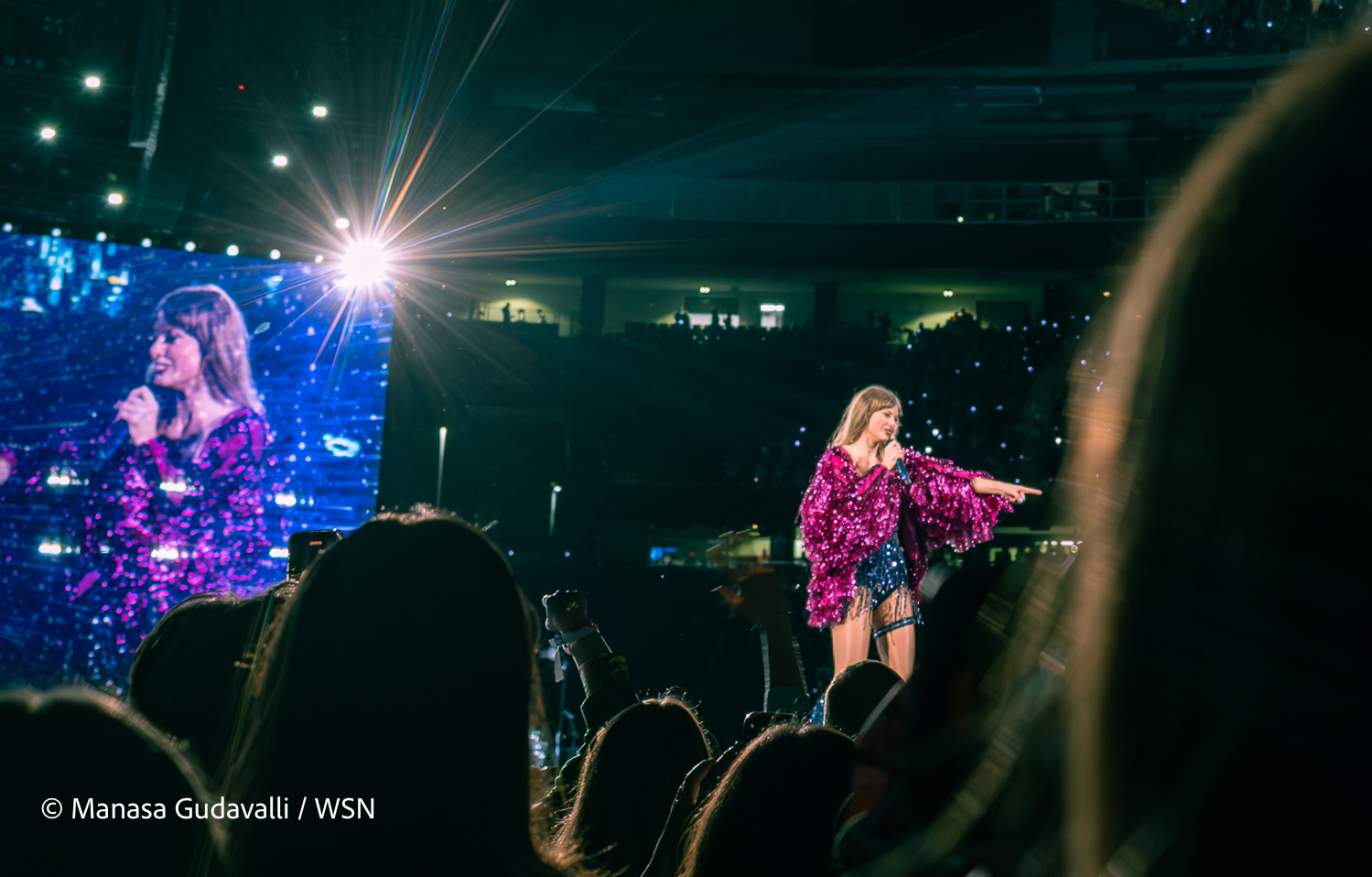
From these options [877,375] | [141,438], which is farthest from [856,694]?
[877,375]

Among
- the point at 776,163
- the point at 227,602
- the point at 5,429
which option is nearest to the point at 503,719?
the point at 227,602

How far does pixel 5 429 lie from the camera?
7.48 m

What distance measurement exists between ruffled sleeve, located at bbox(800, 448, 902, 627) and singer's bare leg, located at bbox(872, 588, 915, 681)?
24 centimetres

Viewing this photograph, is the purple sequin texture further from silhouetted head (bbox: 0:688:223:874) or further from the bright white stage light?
silhouetted head (bbox: 0:688:223:874)

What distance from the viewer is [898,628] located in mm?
5148

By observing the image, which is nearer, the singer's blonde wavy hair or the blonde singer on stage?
the blonde singer on stage

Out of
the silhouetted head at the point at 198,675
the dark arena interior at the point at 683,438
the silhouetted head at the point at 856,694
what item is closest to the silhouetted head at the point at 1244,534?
the dark arena interior at the point at 683,438

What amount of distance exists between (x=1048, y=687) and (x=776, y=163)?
68.8ft

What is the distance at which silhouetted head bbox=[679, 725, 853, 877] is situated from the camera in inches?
48.9

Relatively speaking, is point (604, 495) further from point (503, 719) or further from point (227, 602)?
point (503, 719)

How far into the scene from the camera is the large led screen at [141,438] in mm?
7582

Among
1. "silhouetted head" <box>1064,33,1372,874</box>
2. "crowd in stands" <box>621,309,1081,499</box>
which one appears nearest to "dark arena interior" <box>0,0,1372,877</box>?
"silhouetted head" <box>1064,33,1372,874</box>

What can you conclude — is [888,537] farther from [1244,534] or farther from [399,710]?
[1244,534]

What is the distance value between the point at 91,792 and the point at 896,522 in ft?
15.3
